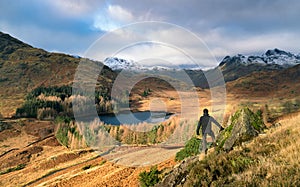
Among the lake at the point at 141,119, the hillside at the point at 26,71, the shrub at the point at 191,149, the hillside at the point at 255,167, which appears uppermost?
the hillside at the point at 26,71

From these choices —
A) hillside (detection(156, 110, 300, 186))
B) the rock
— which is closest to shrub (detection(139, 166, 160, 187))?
hillside (detection(156, 110, 300, 186))

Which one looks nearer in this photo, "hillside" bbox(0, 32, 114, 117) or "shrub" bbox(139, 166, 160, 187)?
"shrub" bbox(139, 166, 160, 187)

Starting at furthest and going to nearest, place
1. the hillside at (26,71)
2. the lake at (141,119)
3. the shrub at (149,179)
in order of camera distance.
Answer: the hillside at (26,71), the lake at (141,119), the shrub at (149,179)

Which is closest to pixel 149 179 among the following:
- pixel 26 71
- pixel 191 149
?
pixel 191 149

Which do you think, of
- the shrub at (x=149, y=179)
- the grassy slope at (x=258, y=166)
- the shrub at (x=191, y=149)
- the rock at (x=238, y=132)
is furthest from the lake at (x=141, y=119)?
the grassy slope at (x=258, y=166)

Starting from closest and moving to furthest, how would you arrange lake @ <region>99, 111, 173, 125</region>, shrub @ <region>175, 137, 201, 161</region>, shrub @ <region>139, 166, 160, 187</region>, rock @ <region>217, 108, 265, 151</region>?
rock @ <region>217, 108, 265, 151</region> < shrub @ <region>139, 166, 160, 187</region> < shrub @ <region>175, 137, 201, 161</region> < lake @ <region>99, 111, 173, 125</region>

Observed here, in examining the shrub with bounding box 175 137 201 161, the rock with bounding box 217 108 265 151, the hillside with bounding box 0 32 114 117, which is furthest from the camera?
the hillside with bounding box 0 32 114 117

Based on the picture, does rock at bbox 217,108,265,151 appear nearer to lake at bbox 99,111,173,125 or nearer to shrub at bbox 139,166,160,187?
shrub at bbox 139,166,160,187

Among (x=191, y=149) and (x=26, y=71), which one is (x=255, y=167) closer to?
(x=191, y=149)

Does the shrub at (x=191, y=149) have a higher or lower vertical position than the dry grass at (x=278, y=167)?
lower

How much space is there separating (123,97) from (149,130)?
6876cm

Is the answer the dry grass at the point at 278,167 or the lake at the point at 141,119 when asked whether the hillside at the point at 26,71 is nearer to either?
the lake at the point at 141,119

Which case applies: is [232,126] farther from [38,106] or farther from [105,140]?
[38,106]

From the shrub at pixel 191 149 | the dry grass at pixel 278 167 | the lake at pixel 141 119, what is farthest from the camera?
the lake at pixel 141 119
